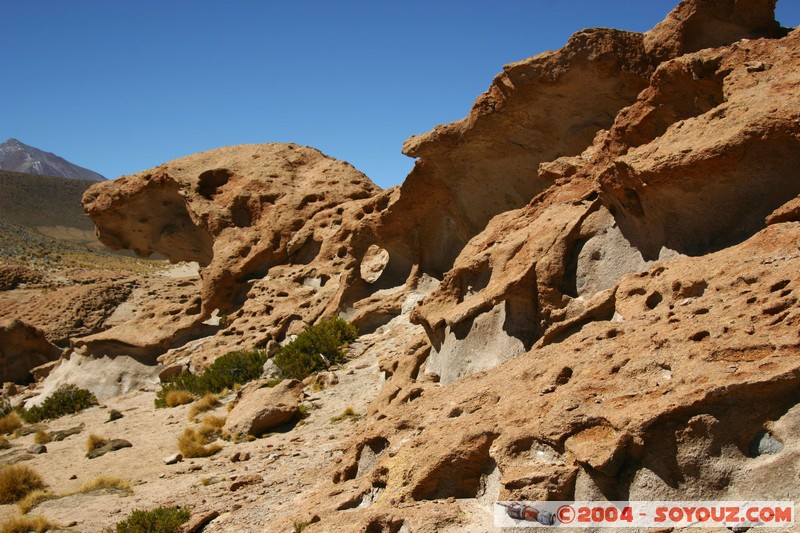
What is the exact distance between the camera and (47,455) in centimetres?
1385

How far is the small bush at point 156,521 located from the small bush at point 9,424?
9.91 m

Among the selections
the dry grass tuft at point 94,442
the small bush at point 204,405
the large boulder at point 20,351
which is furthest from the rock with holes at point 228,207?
the dry grass tuft at point 94,442

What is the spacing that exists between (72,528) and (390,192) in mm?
9834

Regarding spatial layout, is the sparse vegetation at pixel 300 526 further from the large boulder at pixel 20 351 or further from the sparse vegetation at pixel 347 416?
the large boulder at pixel 20 351

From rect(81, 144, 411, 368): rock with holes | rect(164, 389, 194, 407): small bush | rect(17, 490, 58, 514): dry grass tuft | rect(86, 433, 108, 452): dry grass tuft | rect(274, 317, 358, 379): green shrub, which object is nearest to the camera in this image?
rect(17, 490, 58, 514): dry grass tuft

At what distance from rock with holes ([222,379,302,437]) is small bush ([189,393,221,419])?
1643 millimetres

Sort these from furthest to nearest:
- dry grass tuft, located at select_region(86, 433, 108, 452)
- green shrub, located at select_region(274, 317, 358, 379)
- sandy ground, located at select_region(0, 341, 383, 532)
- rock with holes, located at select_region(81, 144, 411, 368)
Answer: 1. rock with holes, located at select_region(81, 144, 411, 368)
2. green shrub, located at select_region(274, 317, 358, 379)
3. dry grass tuft, located at select_region(86, 433, 108, 452)
4. sandy ground, located at select_region(0, 341, 383, 532)

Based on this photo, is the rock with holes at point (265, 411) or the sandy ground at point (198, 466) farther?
the rock with holes at point (265, 411)

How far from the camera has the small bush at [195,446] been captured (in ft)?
37.7

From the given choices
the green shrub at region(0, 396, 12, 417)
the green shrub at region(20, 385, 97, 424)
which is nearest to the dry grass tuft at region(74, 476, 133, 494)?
the green shrub at region(20, 385, 97, 424)

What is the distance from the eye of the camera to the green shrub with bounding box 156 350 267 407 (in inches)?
627

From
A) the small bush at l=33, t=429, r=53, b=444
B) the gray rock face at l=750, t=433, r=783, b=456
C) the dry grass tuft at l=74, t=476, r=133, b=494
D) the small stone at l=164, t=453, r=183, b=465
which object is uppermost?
the small bush at l=33, t=429, r=53, b=444

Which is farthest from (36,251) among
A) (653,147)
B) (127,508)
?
(653,147)

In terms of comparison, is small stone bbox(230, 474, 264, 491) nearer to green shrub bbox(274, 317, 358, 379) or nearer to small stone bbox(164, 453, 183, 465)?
small stone bbox(164, 453, 183, 465)
